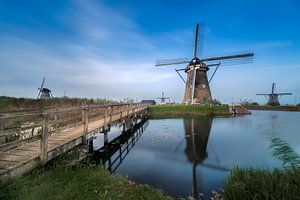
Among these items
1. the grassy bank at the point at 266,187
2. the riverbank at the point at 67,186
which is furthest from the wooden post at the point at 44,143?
the grassy bank at the point at 266,187

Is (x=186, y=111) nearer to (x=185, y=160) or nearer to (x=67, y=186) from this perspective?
(x=185, y=160)

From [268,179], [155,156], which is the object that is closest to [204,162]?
[155,156]

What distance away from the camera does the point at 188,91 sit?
122 feet

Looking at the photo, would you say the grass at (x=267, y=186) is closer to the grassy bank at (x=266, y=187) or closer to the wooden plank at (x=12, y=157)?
the grassy bank at (x=266, y=187)

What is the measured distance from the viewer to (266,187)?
12.8 ft

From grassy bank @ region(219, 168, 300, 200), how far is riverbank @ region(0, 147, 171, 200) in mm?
1809

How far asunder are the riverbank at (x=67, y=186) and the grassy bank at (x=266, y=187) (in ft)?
5.93

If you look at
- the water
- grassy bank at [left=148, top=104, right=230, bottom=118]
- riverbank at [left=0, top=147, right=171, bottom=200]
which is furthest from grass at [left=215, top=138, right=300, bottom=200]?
grassy bank at [left=148, top=104, right=230, bottom=118]

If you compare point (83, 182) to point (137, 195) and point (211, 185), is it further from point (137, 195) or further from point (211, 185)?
point (211, 185)

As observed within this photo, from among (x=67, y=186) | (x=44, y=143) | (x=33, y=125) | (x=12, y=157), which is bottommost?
(x=67, y=186)

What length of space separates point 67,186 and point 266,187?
13.0ft

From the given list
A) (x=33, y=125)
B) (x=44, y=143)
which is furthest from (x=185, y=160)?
(x=33, y=125)

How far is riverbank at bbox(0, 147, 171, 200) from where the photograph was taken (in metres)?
3.69

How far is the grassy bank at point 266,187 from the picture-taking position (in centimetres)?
364
